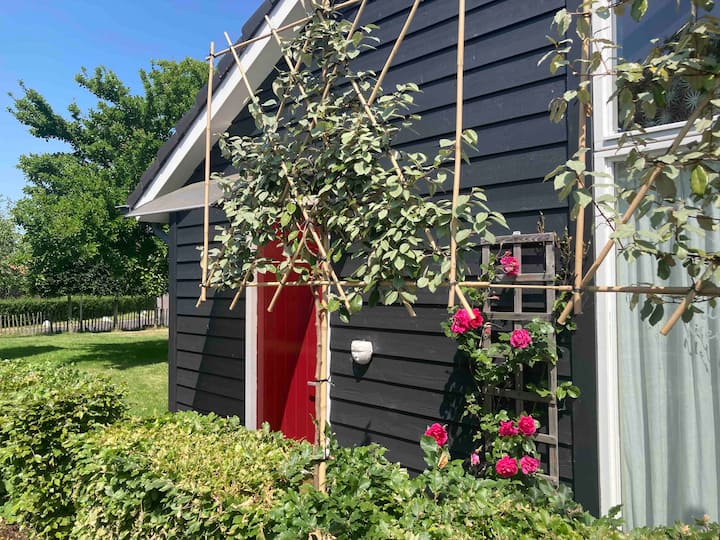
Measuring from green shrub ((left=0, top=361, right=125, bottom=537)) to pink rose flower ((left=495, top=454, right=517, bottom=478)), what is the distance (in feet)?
9.94

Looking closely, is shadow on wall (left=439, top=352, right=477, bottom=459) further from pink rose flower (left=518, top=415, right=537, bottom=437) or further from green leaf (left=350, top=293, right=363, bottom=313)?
green leaf (left=350, top=293, right=363, bottom=313)

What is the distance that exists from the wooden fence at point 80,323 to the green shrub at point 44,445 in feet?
78.6

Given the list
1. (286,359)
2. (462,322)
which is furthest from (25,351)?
(462,322)

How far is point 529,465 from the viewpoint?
2.90 meters

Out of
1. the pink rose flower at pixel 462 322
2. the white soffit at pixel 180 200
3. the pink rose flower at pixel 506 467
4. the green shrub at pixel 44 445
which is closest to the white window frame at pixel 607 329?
the pink rose flower at pixel 506 467

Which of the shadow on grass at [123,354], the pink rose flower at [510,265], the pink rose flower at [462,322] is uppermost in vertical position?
the pink rose flower at [510,265]

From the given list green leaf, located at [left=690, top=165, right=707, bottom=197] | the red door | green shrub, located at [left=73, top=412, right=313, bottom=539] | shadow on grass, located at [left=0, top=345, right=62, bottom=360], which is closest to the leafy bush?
green shrub, located at [left=73, top=412, right=313, bottom=539]

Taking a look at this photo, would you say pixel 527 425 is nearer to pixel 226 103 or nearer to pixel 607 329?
pixel 607 329

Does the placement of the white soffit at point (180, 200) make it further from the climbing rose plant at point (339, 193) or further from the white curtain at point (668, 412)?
the white curtain at point (668, 412)

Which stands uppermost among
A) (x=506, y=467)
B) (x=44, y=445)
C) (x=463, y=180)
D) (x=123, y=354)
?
(x=463, y=180)

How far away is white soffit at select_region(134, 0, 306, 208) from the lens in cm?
475

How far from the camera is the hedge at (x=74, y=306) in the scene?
976 inches

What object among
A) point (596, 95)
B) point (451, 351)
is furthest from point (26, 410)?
point (596, 95)

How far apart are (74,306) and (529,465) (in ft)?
92.1
